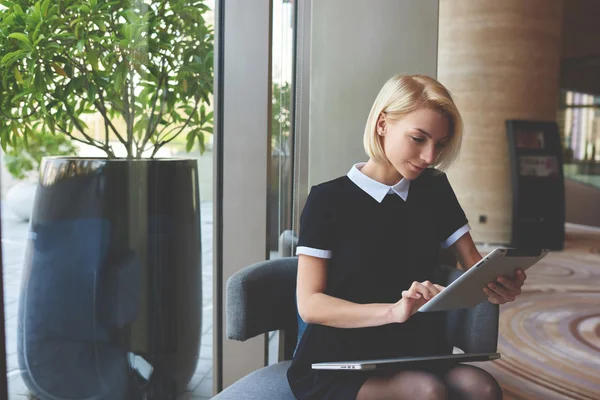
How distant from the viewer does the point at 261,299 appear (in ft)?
5.49

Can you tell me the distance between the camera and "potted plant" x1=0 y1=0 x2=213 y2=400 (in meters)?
1.28

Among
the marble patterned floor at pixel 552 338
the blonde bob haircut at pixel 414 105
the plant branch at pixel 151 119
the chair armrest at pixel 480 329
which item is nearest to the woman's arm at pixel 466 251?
the chair armrest at pixel 480 329

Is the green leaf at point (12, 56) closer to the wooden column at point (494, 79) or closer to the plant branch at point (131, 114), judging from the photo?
the plant branch at point (131, 114)

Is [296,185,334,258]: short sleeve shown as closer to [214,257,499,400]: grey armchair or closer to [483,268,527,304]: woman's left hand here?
[214,257,499,400]: grey armchair

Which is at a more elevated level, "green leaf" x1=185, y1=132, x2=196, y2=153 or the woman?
"green leaf" x1=185, y1=132, x2=196, y2=153

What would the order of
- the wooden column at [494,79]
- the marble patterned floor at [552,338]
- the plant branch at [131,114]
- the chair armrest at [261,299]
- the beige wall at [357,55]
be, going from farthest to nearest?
the wooden column at [494,79] → the marble patterned floor at [552,338] → the beige wall at [357,55] → the chair armrest at [261,299] → the plant branch at [131,114]

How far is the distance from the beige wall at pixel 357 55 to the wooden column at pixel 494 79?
15.5ft

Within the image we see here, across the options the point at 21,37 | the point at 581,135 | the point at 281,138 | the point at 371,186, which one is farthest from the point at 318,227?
the point at 581,135

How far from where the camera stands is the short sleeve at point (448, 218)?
5.34 feet

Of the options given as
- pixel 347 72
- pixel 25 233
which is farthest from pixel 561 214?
pixel 25 233

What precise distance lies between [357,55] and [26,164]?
1783 millimetres

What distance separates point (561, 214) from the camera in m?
7.18

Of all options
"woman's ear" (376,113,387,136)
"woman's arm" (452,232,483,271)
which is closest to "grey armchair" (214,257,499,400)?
"woman's arm" (452,232,483,271)

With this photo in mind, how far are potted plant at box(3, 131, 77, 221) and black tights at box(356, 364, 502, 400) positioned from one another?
0.84 m
